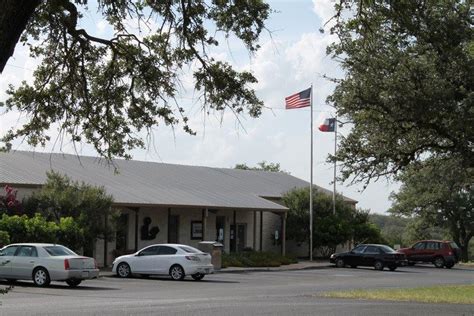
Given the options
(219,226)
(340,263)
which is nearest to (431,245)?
(340,263)

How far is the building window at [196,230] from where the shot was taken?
4562 cm

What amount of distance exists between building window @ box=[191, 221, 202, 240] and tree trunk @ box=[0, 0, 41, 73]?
40.1m

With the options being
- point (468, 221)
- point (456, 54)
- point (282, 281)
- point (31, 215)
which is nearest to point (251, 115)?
point (456, 54)

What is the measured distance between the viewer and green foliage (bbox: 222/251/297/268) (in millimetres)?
41531

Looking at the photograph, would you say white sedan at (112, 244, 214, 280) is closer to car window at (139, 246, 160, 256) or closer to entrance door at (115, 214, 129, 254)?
car window at (139, 246, 160, 256)

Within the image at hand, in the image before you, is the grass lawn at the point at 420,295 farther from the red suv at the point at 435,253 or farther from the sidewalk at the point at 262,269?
the red suv at the point at 435,253

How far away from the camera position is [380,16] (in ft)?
31.9

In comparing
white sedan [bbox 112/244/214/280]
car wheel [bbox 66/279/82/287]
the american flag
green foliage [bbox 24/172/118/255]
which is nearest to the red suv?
the american flag

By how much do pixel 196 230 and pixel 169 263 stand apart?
15.6 metres

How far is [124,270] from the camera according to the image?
31.0m

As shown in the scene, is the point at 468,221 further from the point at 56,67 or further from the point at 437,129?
the point at 56,67

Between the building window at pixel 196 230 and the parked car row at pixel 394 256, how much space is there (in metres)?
7.70

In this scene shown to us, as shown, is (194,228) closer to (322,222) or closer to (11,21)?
(322,222)

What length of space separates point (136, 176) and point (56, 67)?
36939 mm
